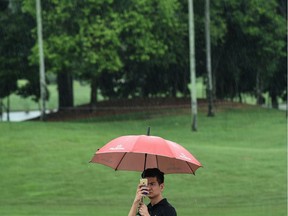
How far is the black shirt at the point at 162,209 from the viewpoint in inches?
254

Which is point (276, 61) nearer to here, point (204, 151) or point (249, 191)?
point (204, 151)

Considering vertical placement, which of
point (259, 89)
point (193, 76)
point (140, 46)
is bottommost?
point (259, 89)

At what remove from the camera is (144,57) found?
45.8 meters

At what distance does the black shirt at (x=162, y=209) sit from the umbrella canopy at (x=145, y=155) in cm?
81

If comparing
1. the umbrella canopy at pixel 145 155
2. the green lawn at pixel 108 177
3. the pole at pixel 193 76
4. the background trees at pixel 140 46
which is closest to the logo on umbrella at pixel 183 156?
the umbrella canopy at pixel 145 155

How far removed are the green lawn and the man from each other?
38.1 ft

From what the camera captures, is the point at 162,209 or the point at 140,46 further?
the point at 140,46

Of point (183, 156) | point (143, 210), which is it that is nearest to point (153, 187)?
point (143, 210)

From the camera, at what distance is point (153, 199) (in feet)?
21.5

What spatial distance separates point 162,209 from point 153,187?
18 centimetres

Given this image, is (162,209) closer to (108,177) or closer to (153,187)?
(153,187)

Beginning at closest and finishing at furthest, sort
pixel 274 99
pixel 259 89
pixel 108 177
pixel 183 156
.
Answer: pixel 183 156
pixel 108 177
pixel 259 89
pixel 274 99

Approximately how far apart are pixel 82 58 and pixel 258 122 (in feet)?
30.2

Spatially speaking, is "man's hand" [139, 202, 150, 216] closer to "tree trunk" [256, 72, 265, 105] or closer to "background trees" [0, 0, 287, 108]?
"background trees" [0, 0, 287, 108]
